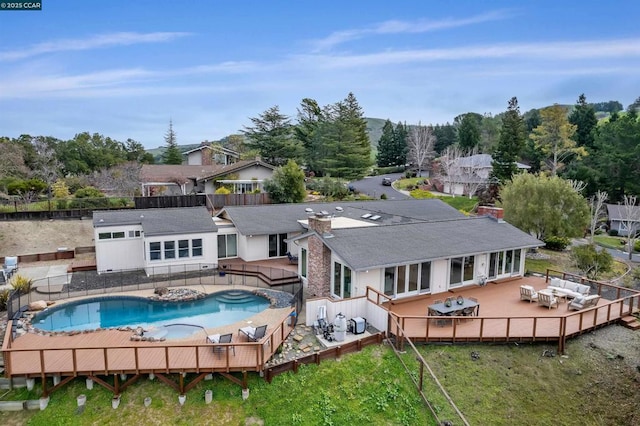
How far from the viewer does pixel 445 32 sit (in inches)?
1062

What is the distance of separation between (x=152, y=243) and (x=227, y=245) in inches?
180

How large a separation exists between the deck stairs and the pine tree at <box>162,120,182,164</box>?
2589 inches

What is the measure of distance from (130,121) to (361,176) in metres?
29.1

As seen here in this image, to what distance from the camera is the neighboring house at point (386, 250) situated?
16109mm

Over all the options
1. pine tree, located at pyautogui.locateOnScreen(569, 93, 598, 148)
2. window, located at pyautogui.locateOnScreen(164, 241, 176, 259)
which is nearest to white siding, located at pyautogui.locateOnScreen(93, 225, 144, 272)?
window, located at pyautogui.locateOnScreen(164, 241, 176, 259)

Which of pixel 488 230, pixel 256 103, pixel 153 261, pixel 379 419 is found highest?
pixel 256 103

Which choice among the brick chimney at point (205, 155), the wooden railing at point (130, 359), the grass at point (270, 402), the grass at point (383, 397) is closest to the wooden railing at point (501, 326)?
the grass at point (383, 397)

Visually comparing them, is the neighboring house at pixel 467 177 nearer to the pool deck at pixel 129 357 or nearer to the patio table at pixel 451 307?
the patio table at pixel 451 307

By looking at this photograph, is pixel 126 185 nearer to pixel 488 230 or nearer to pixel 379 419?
pixel 488 230

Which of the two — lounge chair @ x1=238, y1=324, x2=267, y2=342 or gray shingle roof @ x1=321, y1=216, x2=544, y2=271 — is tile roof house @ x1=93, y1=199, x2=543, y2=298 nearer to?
gray shingle roof @ x1=321, y1=216, x2=544, y2=271

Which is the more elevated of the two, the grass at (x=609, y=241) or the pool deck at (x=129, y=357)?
the pool deck at (x=129, y=357)

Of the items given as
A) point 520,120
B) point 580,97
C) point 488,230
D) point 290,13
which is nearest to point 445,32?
point 290,13

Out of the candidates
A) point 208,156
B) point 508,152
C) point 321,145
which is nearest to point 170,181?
point 208,156

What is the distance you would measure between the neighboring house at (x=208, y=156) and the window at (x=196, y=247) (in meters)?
32.1
